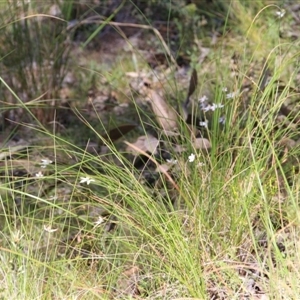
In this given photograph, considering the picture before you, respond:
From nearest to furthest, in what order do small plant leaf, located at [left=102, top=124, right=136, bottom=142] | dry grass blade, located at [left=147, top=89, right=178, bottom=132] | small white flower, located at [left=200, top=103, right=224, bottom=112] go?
small white flower, located at [left=200, top=103, right=224, bottom=112]
dry grass blade, located at [left=147, top=89, right=178, bottom=132]
small plant leaf, located at [left=102, top=124, right=136, bottom=142]

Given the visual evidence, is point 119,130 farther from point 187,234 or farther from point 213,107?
point 187,234

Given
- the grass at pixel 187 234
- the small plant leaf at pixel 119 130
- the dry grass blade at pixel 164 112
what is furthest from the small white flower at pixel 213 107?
the small plant leaf at pixel 119 130

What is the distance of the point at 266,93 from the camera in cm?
281

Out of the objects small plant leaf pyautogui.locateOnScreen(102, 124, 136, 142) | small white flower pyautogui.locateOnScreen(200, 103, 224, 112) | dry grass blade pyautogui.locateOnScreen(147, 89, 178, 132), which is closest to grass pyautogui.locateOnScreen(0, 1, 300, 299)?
small white flower pyautogui.locateOnScreen(200, 103, 224, 112)

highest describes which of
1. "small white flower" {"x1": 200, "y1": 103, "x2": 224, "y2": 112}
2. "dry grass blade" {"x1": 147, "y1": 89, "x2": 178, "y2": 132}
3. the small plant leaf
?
"small white flower" {"x1": 200, "y1": 103, "x2": 224, "y2": 112}

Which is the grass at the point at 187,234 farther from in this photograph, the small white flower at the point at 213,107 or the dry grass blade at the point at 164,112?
the dry grass blade at the point at 164,112

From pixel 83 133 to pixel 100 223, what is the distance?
5.23 ft

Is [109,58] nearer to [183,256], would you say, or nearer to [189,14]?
[189,14]

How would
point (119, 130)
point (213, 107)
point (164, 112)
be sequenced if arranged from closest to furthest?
point (213, 107) < point (164, 112) < point (119, 130)

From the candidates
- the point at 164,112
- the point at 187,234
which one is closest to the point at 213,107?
the point at 164,112

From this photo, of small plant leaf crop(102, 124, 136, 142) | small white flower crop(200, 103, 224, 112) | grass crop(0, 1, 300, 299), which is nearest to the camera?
grass crop(0, 1, 300, 299)

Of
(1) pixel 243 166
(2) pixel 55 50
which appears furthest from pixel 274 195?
(2) pixel 55 50

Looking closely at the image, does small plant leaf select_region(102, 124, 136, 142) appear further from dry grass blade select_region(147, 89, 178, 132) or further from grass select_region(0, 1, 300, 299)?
grass select_region(0, 1, 300, 299)

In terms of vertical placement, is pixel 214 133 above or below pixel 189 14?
above
